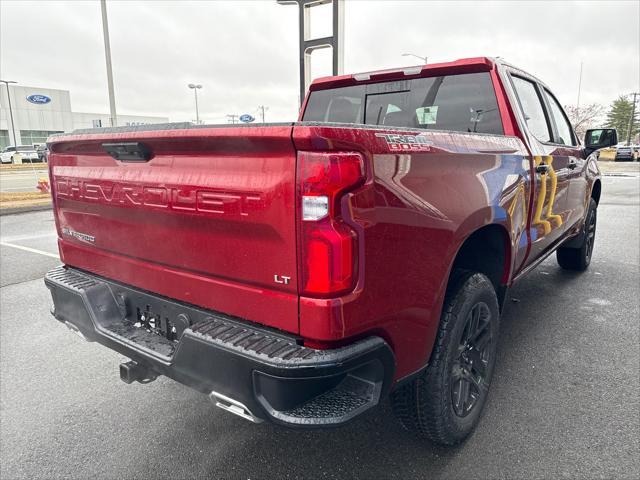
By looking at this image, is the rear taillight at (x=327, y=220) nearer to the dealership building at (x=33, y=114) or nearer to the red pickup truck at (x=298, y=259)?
the red pickup truck at (x=298, y=259)

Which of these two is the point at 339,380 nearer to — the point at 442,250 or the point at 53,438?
the point at 442,250

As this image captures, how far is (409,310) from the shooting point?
1865mm

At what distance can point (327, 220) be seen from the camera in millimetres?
1544

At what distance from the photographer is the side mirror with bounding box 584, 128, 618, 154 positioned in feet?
14.7

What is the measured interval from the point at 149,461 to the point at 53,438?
24.2 inches

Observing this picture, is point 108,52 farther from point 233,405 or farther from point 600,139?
point 233,405

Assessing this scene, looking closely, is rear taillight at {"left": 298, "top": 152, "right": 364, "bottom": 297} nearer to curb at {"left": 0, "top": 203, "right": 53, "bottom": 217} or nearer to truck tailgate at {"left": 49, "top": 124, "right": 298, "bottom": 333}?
truck tailgate at {"left": 49, "top": 124, "right": 298, "bottom": 333}

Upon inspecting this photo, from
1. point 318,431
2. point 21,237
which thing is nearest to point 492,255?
point 318,431

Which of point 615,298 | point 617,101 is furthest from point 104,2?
point 617,101

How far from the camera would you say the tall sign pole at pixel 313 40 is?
8.25 m

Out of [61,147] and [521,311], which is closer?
[61,147]

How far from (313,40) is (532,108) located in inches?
233

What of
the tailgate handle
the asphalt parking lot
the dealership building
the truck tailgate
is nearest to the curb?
the asphalt parking lot


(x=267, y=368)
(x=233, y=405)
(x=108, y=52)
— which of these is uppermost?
(x=108, y=52)
